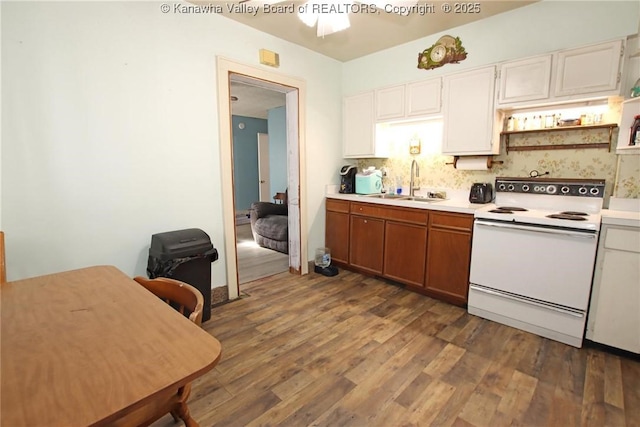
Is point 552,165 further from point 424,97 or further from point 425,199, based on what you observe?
point 424,97

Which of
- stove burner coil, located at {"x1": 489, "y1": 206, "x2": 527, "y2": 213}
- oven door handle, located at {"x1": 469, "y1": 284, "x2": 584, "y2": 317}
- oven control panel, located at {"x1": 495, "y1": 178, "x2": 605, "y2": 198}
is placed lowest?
oven door handle, located at {"x1": 469, "y1": 284, "x2": 584, "y2": 317}

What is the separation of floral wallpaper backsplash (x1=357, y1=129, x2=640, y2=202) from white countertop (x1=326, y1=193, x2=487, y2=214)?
0.96 ft

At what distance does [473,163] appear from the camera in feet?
9.90

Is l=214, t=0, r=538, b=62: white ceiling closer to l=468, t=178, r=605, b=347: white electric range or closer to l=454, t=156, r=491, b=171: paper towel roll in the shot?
l=454, t=156, r=491, b=171: paper towel roll

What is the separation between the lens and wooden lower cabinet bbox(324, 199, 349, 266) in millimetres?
3688

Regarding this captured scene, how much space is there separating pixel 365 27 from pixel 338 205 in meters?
1.85

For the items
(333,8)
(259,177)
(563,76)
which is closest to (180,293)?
(333,8)

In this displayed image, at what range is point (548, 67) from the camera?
2.45m

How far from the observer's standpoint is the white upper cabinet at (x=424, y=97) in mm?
3074

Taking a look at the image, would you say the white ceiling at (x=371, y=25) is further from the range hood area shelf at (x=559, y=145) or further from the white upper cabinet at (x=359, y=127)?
the range hood area shelf at (x=559, y=145)

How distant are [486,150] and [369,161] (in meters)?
1.51

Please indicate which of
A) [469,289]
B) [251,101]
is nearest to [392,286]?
[469,289]

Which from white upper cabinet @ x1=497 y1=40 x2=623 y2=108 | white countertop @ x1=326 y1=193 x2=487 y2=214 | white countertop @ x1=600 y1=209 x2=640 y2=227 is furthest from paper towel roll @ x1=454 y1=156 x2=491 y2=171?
white countertop @ x1=600 y1=209 x2=640 y2=227

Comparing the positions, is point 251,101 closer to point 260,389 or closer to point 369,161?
point 369,161
